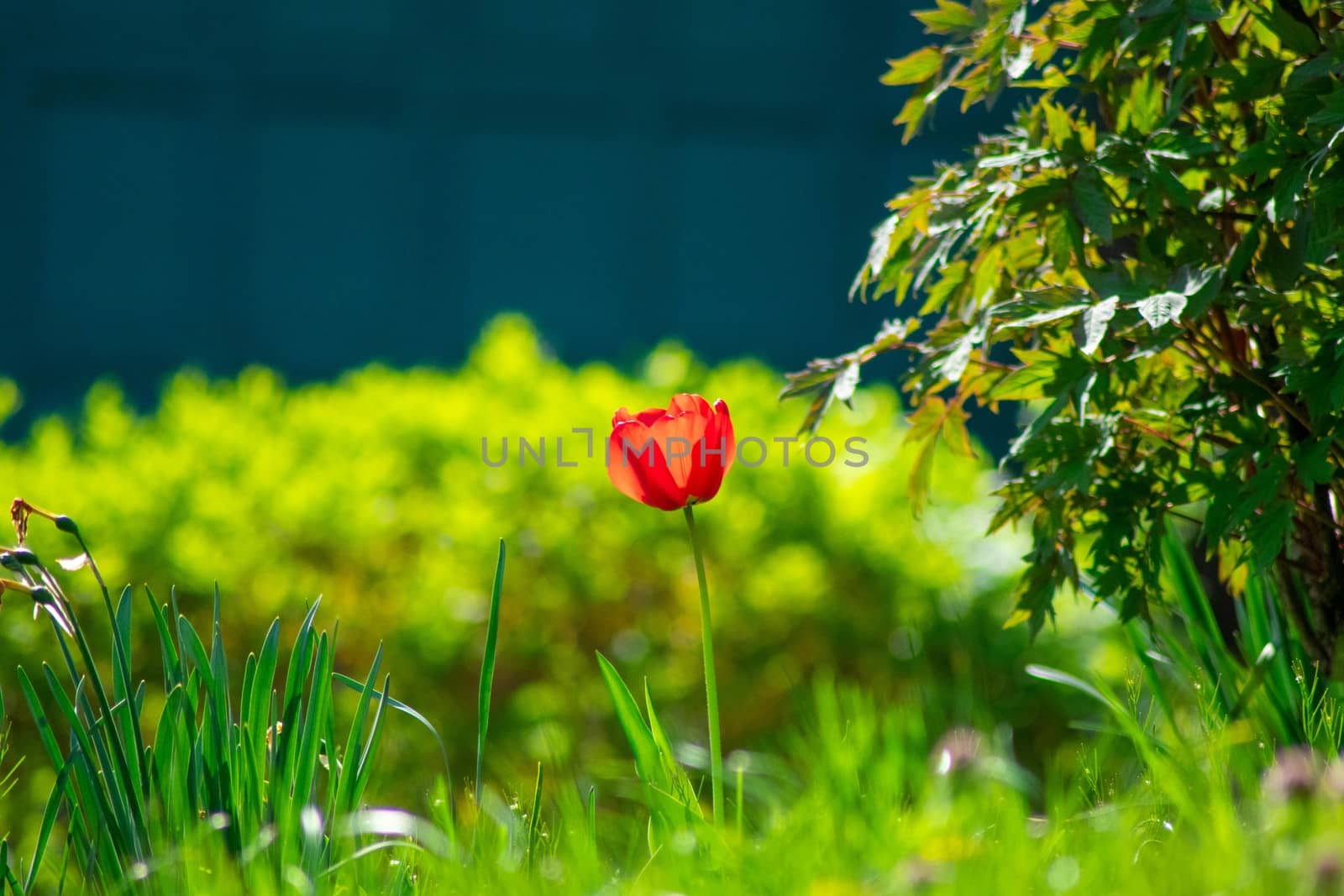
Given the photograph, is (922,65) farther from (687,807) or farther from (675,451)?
(687,807)

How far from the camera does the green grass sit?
123 centimetres

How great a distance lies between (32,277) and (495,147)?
2595 millimetres

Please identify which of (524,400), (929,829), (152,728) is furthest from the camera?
(524,400)

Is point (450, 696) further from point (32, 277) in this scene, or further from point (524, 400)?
point (32, 277)

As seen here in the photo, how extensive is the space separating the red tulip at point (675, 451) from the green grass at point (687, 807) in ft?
0.75

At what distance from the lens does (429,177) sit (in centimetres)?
754

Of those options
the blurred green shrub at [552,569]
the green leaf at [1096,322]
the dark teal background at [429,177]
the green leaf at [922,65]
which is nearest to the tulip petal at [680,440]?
the green leaf at [1096,322]

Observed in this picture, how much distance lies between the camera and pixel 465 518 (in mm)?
3314

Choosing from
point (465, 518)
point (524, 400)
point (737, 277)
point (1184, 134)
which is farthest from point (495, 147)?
point (1184, 134)

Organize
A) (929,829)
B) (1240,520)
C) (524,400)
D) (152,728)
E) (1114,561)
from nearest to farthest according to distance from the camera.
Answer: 1. (929,829)
2. (1240,520)
3. (1114,561)
4. (152,728)
5. (524,400)

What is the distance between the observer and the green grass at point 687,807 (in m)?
1.23

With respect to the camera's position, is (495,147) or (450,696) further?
(495,147)

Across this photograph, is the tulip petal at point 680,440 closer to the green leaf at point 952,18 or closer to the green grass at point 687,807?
the green grass at point 687,807

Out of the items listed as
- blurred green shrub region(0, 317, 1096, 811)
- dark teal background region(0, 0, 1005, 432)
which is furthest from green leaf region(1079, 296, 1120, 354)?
dark teal background region(0, 0, 1005, 432)
